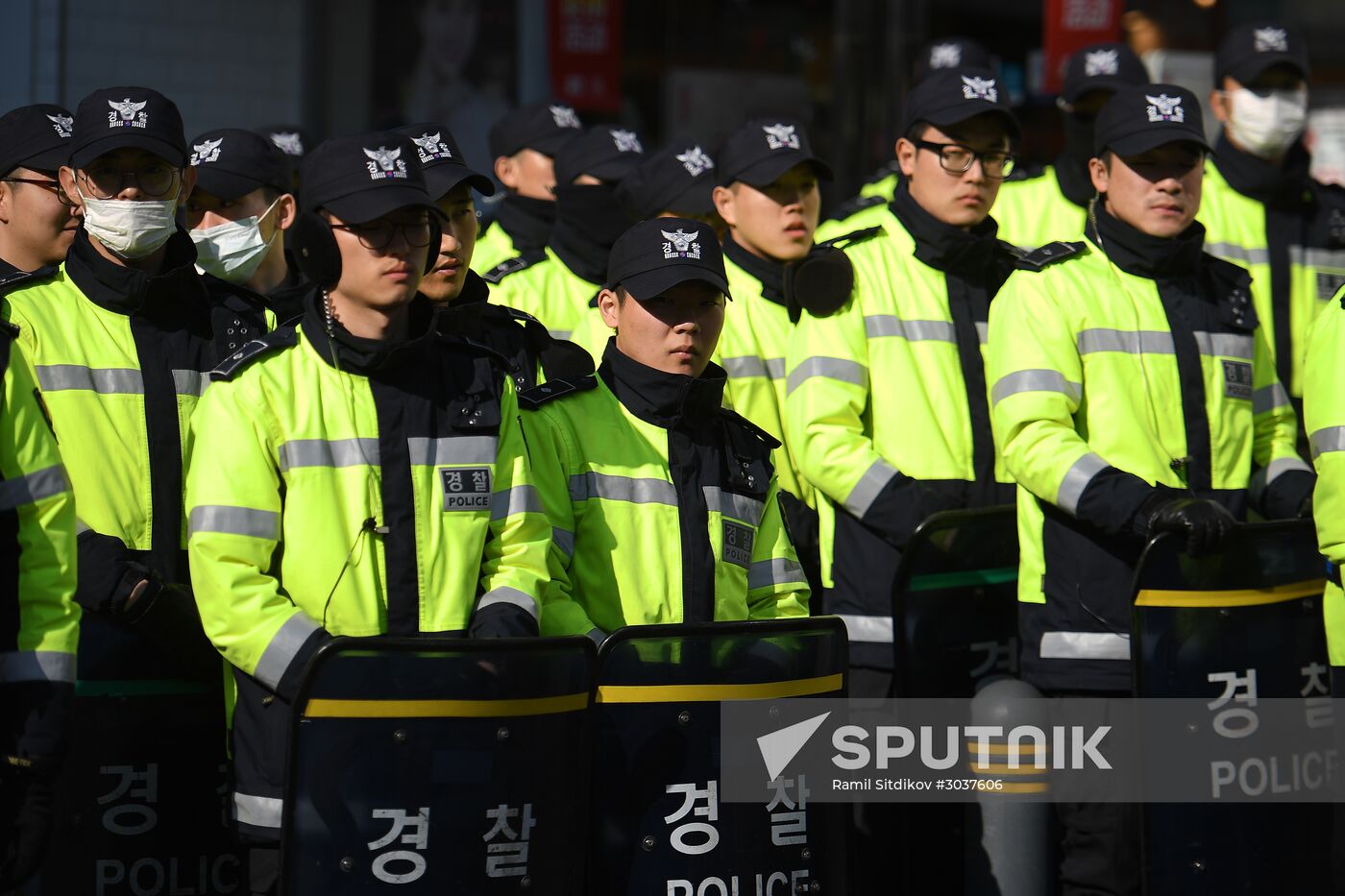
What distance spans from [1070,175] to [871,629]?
2738 mm

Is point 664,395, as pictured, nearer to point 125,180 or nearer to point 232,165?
point 125,180

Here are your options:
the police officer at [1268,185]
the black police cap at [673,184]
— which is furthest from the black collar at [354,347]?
the police officer at [1268,185]

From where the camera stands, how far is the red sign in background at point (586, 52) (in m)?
11.7

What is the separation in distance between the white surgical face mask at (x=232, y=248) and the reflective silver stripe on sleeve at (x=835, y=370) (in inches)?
71.6

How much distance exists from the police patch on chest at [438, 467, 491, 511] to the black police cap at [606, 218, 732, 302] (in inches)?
29.2

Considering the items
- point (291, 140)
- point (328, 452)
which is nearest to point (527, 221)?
point (291, 140)

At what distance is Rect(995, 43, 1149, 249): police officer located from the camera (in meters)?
7.54

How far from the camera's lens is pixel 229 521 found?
405cm

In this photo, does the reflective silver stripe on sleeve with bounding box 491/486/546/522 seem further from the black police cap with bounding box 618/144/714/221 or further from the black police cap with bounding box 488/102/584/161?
the black police cap with bounding box 488/102/584/161

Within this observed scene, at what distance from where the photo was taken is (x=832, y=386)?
5.71 meters

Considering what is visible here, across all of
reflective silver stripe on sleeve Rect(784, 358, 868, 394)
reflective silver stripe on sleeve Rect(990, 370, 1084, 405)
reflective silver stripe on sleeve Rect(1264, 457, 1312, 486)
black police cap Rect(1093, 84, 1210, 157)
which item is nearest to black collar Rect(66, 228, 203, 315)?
reflective silver stripe on sleeve Rect(784, 358, 868, 394)

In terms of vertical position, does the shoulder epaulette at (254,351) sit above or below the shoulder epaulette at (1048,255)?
below

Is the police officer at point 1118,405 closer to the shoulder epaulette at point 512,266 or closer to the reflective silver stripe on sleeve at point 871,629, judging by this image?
the reflective silver stripe on sleeve at point 871,629

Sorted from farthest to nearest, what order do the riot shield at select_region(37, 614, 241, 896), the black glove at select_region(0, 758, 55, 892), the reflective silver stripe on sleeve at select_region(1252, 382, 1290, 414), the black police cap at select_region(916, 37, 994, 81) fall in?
1. the black police cap at select_region(916, 37, 994, 81)
2. the reflective silver stripe on sleeve at select_region(1252, 382, 1290, 414)
3. the riot shield at select_region(37, 614, 241, 896)
4. the black glove at select_region(0, 758, 55, 892)
